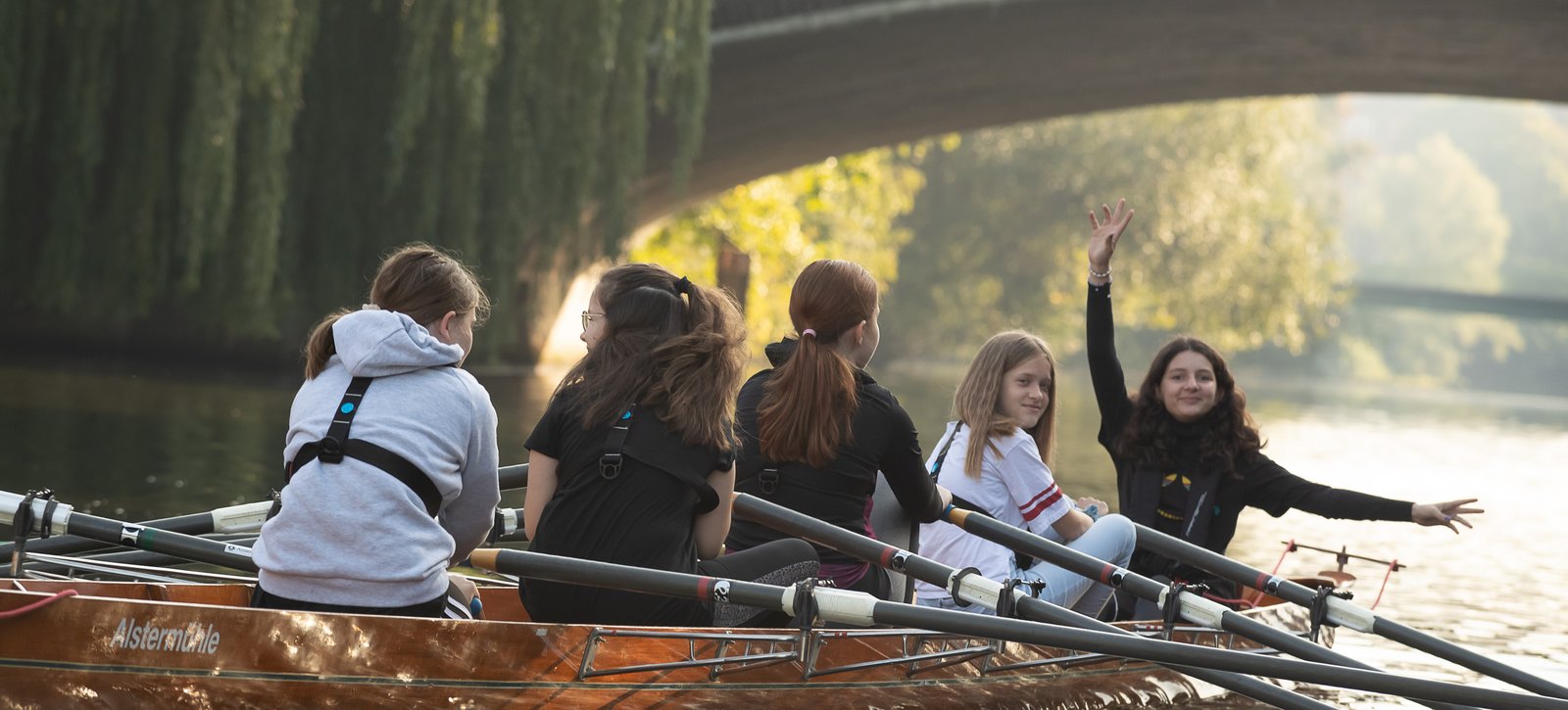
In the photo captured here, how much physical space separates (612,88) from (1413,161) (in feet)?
304

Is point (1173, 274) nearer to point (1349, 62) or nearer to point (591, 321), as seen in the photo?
point (1349, 62)

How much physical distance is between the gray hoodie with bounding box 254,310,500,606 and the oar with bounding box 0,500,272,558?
1.36 m

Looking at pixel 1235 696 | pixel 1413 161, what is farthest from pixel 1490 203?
pixel 1235 696

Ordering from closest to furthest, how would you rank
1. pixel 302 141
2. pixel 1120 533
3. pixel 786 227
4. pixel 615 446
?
pixel 615 446 < pixel 1120 533 < pixel 302 141 < pixel 786 227

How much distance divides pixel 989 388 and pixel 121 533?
2.55 m

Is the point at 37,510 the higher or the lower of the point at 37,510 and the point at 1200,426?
the lower

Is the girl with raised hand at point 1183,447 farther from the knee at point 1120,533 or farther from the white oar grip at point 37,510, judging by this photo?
the white oar grip at point 37,510

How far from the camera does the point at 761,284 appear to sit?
28.6m

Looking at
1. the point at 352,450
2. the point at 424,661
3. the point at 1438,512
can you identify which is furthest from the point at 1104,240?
the point at 352,450

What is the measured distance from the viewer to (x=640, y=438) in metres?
3.94

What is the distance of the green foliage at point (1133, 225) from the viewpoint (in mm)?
33094

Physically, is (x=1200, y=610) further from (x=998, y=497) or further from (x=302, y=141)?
(x=302, y=141)

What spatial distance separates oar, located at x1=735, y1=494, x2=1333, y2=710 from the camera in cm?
450

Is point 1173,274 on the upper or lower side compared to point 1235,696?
upper
